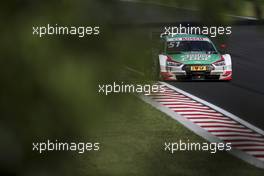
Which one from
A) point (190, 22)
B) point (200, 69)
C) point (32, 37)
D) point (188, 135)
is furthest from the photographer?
point (200, 69)

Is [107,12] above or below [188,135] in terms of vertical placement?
above

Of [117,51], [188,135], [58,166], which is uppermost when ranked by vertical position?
[117,51]

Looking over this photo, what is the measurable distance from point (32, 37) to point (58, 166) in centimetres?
20

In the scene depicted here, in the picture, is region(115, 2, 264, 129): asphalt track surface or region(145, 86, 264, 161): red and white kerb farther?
region(145, 86, 264, 161): red and white kerb

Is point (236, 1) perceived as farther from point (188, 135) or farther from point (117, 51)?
point (188, 135)

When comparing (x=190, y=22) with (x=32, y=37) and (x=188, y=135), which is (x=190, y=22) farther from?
(x=188, y=135)

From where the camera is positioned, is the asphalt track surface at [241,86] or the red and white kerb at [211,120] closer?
the asphalt track surface at [241,86]

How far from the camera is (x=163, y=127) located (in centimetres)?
1065

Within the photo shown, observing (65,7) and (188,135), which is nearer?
(65,7)

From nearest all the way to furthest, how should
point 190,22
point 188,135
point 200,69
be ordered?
point 190,22 → point 188,135 → point 200,69

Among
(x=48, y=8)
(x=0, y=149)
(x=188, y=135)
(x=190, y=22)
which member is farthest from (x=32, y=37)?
(x=188, y=135)

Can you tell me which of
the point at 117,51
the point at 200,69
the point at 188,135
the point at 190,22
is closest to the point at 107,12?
the point at 117,51

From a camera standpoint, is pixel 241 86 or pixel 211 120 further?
pixel 241 86

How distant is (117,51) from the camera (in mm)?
1021
